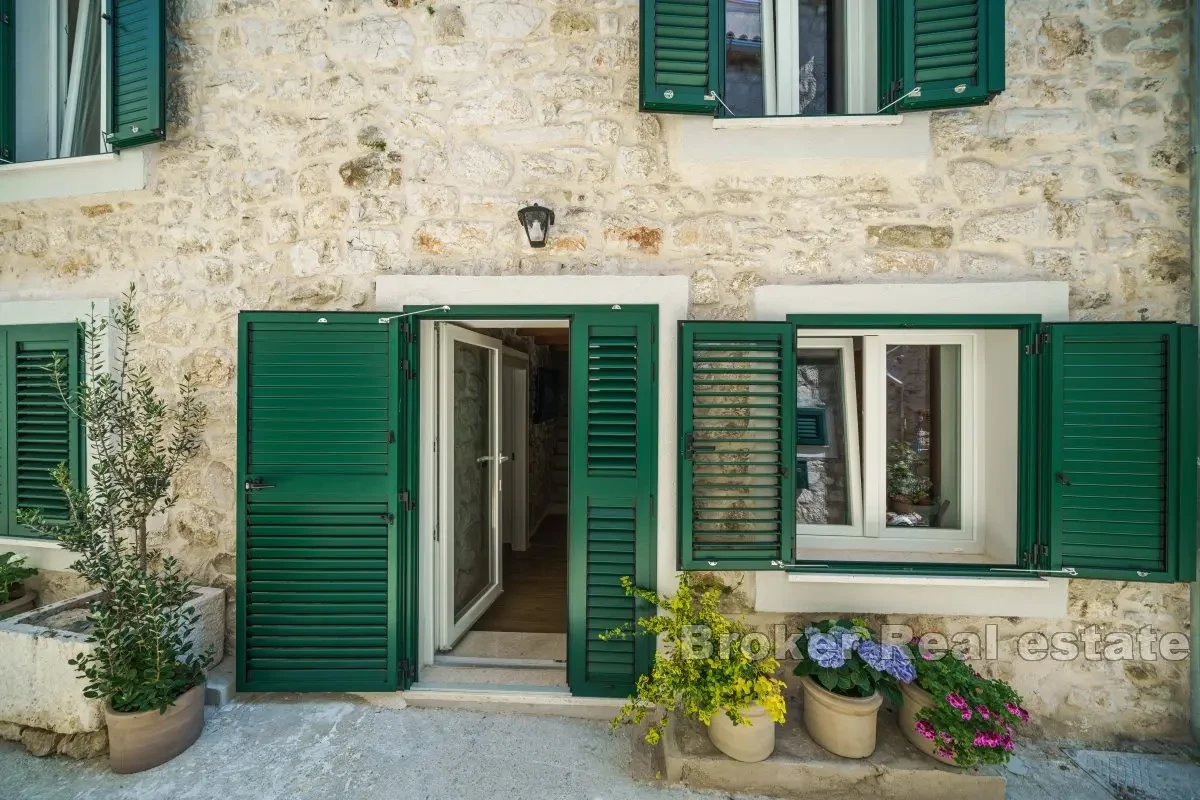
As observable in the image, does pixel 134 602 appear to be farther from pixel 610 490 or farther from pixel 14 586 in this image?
pixel 610 490

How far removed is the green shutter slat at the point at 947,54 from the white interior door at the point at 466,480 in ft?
9.79

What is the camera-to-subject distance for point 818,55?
10.3ft

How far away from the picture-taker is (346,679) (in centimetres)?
291

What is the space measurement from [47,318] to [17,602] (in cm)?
180

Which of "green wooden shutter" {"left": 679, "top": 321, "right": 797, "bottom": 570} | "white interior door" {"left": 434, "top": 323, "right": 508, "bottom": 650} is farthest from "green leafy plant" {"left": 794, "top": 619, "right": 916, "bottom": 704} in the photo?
"white interior door" {"left": 434, "top": 323, "right": 508, "bottom": 650}

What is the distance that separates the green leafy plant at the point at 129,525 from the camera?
8.18ft

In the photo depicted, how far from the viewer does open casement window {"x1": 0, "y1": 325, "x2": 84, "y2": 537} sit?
3.28m

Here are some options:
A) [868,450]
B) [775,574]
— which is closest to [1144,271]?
[868,450]

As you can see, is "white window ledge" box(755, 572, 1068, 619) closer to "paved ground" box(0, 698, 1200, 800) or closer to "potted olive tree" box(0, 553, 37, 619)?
"paved ground" box(0, 698, 1200, 800)

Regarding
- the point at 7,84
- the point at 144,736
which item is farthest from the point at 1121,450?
the point at 7,84

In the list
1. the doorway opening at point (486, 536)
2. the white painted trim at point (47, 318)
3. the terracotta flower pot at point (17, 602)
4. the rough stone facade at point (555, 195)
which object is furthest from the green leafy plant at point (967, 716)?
the terracotta flower pot at point (17, 602)

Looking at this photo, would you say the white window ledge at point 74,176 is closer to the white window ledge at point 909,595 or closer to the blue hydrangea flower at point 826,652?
the white window ledge at point 909,595

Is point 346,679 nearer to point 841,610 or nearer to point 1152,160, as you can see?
point 841,610

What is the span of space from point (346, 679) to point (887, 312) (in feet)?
11.8
